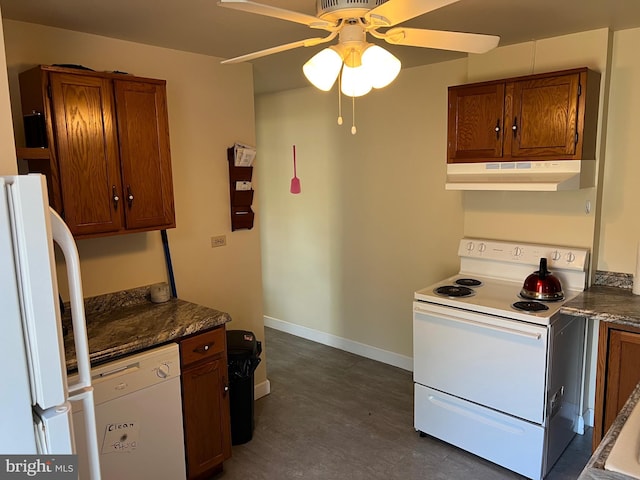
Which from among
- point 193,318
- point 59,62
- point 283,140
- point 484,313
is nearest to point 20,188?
point 193,318

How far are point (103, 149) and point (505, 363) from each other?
237cm

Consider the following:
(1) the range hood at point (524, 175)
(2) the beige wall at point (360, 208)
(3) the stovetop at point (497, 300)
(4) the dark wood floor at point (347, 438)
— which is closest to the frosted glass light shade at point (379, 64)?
(1) the range hood at point (524, 175)

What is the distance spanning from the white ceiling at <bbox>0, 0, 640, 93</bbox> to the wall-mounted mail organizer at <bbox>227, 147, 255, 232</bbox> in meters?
Result: 0.76

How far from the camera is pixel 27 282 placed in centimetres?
110

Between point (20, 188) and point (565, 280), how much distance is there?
288 cm

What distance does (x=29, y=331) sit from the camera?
3.68 feet

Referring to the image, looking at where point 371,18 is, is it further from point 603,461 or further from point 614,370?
point 614,370

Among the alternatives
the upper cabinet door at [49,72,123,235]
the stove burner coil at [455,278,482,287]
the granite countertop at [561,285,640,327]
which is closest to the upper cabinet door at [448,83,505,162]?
the stove burner coil at [455,278,482,287]

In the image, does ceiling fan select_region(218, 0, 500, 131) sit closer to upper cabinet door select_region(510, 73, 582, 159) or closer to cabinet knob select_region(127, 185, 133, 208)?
upper cabinet door select_region(510, 73, 582, 159)

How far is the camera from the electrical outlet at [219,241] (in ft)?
10.6

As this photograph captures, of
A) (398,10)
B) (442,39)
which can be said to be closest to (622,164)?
(442,39)

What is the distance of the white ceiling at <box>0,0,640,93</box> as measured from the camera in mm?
2125

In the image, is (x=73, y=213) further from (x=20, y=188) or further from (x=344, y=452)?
(x=344, y=452)

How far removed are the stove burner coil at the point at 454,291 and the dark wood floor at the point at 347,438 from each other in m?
0.95
